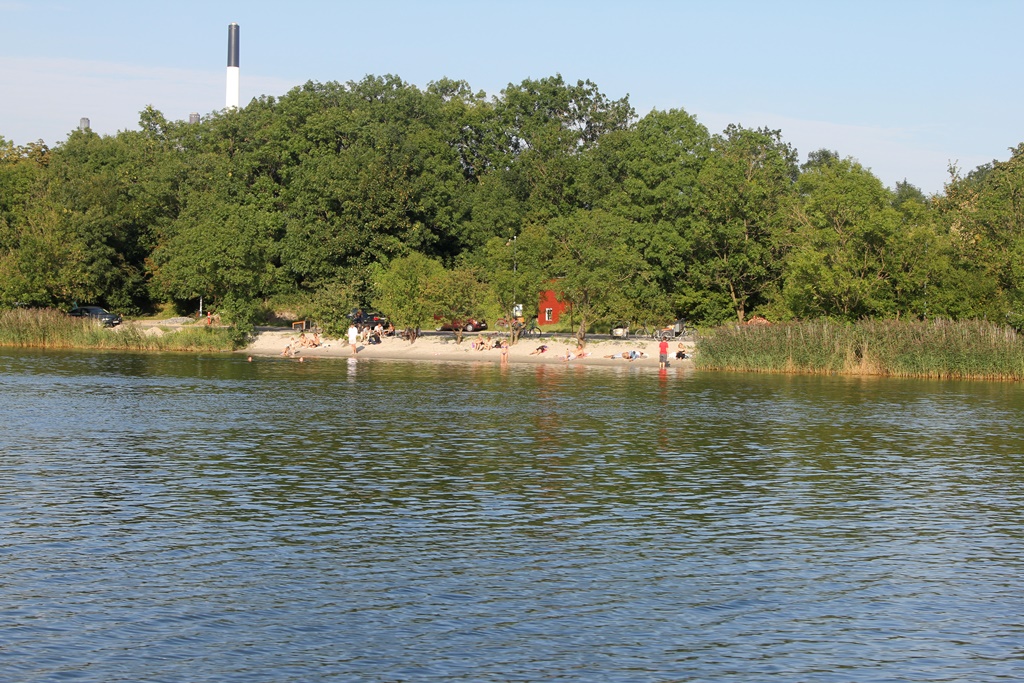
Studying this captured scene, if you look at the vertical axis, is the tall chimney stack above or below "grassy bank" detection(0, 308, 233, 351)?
above

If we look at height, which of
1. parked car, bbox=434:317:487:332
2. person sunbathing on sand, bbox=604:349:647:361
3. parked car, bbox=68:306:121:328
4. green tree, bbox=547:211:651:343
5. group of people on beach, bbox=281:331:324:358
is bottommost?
person sunbathing on sand, bbox=604:349:647:361

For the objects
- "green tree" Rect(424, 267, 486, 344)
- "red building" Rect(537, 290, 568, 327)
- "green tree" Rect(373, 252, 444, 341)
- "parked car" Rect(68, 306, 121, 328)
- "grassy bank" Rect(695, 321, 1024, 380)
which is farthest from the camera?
"red building" Rect(537, 290, 568, 327)

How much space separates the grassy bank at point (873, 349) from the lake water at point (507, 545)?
64.5ft

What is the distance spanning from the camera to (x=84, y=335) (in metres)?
91.8

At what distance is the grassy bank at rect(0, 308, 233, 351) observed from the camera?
91.6 m

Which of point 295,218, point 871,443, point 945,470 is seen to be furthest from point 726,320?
point 945,470

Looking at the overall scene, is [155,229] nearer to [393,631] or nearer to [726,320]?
[726,320]

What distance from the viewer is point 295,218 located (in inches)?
4237

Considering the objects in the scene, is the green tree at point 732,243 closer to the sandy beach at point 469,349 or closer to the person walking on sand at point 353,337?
the sandy beach at point 469,349

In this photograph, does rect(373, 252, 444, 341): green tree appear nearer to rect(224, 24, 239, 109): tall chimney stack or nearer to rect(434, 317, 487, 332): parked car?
rect(434, 317, 487, 332): parked car

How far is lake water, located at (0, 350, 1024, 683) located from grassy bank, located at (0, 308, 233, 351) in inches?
1776

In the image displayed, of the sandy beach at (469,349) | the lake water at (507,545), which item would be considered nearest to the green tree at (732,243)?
the sandy beach at (469,349)

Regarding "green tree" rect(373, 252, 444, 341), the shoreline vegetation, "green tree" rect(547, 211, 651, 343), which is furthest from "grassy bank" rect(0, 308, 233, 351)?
"green tree" rect(547, 211, 651, 343)

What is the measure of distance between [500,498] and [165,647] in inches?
522
